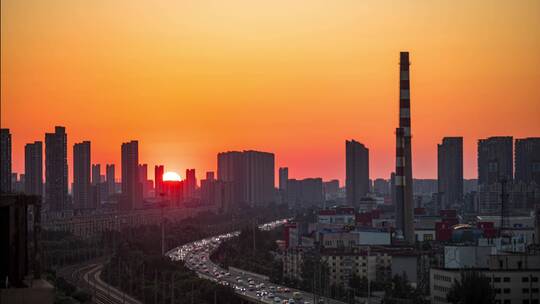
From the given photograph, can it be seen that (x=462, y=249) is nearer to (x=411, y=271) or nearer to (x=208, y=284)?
(x=411, y=271)

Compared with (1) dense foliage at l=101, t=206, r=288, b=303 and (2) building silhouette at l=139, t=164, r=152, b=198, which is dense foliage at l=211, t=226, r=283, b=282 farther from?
(2) building silhouette at l=139, t=164, r=152, b=198

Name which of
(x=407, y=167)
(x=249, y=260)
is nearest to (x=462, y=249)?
(x=407, y=167)

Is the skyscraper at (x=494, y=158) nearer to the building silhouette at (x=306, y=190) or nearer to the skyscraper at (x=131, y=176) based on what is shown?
the skyscraper at (x=131, y=176)

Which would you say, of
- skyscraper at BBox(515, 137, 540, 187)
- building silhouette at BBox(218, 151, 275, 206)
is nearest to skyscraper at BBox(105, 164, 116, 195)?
building silhouette at BBox(218, 151, 275, 206)

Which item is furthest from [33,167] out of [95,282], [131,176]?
[95,282]

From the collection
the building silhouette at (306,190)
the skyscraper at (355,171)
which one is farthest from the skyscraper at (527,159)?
the building silhouette at (306,190)

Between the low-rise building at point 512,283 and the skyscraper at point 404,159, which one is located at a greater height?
the skyscraper at point 404,159
